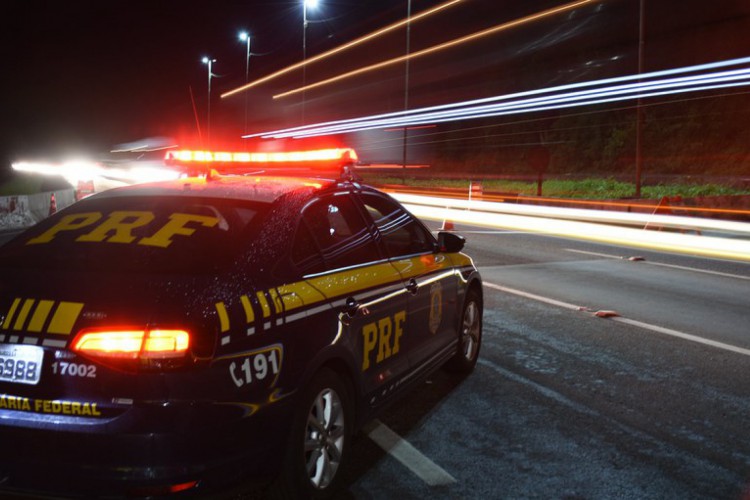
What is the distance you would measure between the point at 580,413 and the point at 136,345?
131 inches

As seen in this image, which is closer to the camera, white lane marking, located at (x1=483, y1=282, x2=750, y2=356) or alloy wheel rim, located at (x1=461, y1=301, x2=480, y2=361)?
alloy wheel rim, located at (x1=461, y1=301, x2=480, y2=361)

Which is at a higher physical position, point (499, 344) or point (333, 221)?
point (333, 221)

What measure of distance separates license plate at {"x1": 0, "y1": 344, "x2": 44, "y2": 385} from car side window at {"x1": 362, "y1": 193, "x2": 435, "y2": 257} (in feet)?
7.37

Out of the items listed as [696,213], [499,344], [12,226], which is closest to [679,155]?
[696,213]

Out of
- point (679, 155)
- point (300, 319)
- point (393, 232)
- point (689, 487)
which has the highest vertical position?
point (679, 155)

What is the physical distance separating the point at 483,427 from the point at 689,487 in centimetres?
130

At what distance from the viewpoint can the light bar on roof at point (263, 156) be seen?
8.38 meters

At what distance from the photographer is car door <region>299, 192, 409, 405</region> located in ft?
11.9

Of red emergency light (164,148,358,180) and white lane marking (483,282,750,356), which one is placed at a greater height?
red emergency light (164,148,358,180)

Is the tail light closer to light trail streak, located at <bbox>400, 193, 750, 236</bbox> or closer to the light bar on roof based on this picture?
the light bar on roof

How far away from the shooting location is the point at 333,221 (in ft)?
14.3

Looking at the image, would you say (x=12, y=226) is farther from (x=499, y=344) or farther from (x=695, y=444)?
(x=695, y=444)

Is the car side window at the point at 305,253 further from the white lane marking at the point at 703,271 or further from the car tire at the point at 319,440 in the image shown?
the white lane marking at the point at 703,271

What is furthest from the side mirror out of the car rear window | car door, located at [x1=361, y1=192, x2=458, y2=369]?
the car rear window
